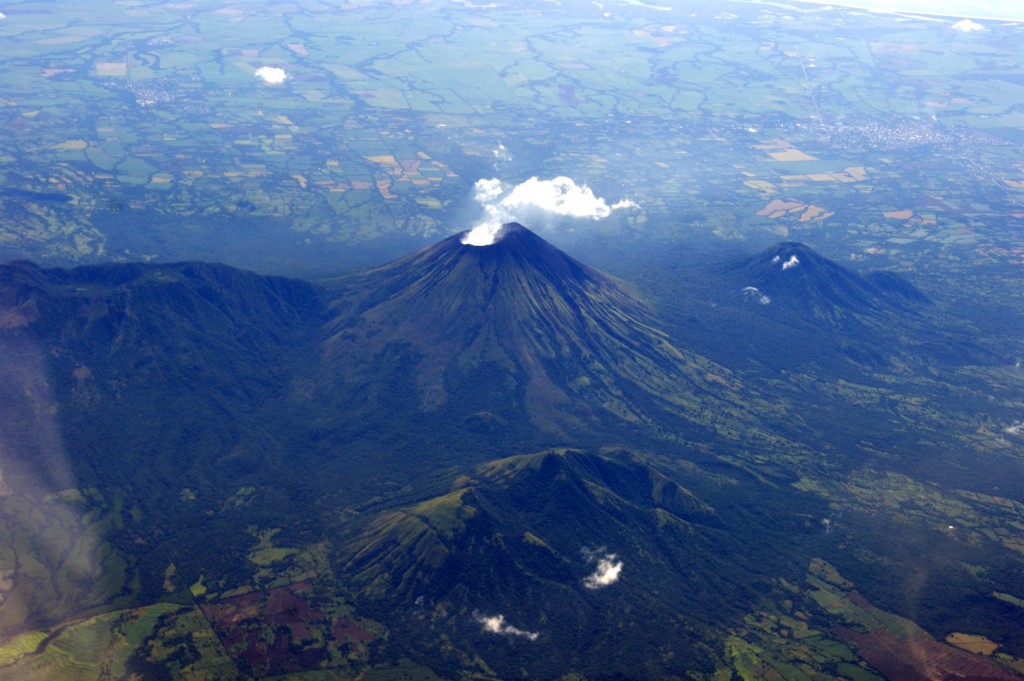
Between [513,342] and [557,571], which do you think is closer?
[557,571]

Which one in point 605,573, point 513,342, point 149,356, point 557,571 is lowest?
point 605,573

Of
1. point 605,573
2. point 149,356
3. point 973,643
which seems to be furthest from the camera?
point 149,356

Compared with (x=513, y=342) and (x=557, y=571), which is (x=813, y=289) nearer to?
(x=513, y=342)

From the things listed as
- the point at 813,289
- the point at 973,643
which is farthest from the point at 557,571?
the point at 813,289

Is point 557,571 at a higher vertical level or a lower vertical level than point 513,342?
lower

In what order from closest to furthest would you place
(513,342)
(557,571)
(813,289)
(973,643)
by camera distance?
(973,643)
(557,571)
(513,342)
(813,289)

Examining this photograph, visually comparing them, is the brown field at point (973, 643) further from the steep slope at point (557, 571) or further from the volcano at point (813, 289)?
the volcano at point (813, 289)

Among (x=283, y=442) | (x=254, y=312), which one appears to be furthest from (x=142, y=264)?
(x=283, y=442)

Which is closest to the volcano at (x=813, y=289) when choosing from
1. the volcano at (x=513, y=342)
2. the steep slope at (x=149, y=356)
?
the volcano at (x=513, y=342)
